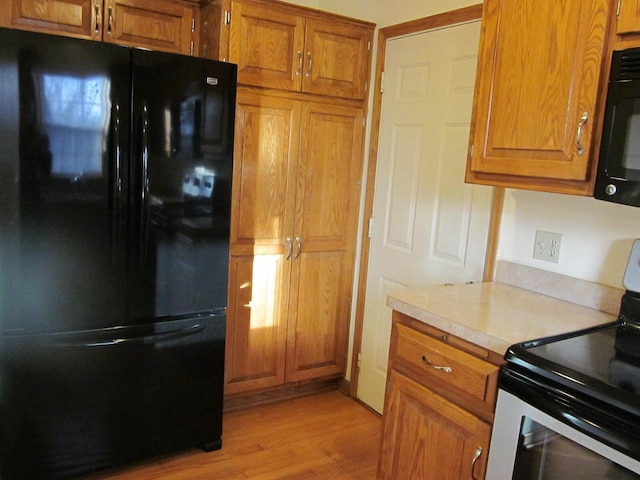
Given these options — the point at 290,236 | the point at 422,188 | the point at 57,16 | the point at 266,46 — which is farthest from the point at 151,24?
the point at 422,188

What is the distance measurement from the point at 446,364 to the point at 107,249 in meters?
1.36

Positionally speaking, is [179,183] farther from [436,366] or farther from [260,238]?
[436,366]

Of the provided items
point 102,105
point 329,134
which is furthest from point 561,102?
point 102,105

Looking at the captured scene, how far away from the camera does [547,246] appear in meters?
1.99

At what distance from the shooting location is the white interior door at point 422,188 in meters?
2.34

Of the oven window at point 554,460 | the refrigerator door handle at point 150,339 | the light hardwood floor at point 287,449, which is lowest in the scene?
the light hardwood floor at point 287,449

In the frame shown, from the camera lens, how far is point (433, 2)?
247cm

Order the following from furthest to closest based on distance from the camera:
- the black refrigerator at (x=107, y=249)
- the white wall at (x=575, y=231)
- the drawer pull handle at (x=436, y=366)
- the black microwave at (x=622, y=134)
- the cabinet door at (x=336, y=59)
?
the cabinet door at (x=336, y=59), the black refrigerator at (x=107, y=249), the white wall at (x=575, y=231), the drawer pull handle at (x=436, y=366), the black microwave at (x=622, y=134)

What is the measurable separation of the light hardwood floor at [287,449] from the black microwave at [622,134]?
1654mm

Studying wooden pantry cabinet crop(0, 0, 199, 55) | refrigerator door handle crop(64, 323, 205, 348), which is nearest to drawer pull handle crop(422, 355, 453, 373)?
refrigerator door handle crop(64, 323, 205, 348)

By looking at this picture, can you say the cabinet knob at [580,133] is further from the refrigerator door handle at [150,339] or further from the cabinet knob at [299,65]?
the refrigerator door handle at [150,339]

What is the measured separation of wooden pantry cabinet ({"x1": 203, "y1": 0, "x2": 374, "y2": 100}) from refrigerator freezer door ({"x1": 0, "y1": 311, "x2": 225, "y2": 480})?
4.08 ft

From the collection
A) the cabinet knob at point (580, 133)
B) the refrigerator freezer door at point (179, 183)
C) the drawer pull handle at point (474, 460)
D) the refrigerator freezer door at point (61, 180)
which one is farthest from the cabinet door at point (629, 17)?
the refrigerator freezer door at point (61, 180)

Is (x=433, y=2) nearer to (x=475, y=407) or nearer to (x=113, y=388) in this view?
(x=475, y=407)
